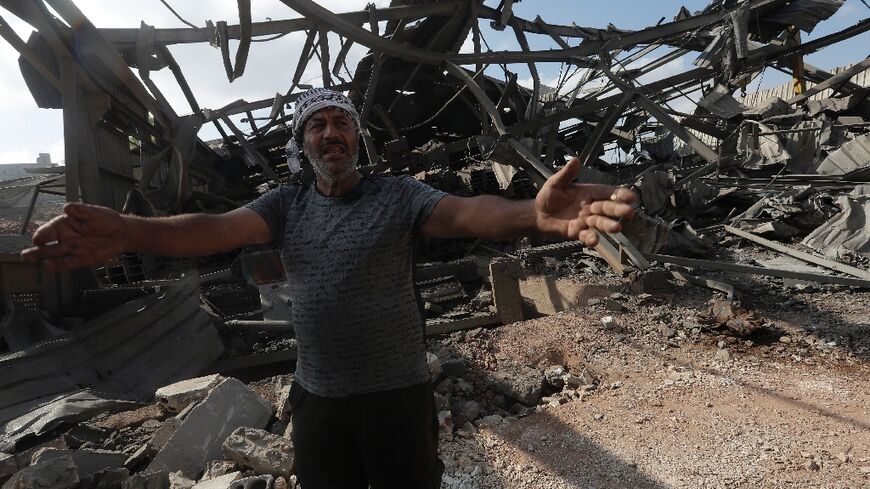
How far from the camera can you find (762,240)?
605 cm

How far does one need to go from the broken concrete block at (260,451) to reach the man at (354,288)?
0.87 metres

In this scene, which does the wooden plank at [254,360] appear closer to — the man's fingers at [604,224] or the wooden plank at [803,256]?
the man's fingers at [604,224]

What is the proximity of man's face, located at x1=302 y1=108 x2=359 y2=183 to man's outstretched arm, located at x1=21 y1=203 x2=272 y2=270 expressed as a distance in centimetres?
30

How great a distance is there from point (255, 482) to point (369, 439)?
3.41 feet

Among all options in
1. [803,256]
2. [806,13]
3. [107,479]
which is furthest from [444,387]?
[806,13]

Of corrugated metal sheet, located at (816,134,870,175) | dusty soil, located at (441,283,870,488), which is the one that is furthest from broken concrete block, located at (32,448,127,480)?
corrugated metal sheet, located at (816,134,870,175)

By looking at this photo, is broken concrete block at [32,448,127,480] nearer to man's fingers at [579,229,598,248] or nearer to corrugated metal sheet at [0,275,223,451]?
corrugated metal sheet at [0,275,223,451]

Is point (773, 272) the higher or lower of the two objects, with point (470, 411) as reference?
higher

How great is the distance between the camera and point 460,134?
10.6 m

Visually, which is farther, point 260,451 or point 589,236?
point 260,451

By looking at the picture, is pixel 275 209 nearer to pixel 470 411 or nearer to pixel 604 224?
pixel 604 224

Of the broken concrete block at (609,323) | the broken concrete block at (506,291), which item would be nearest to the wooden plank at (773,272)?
the broken concrete block at (609,323)

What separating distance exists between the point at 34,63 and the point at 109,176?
2.19m

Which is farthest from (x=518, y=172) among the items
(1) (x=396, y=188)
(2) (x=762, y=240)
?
(1) (x=396, y=188)
